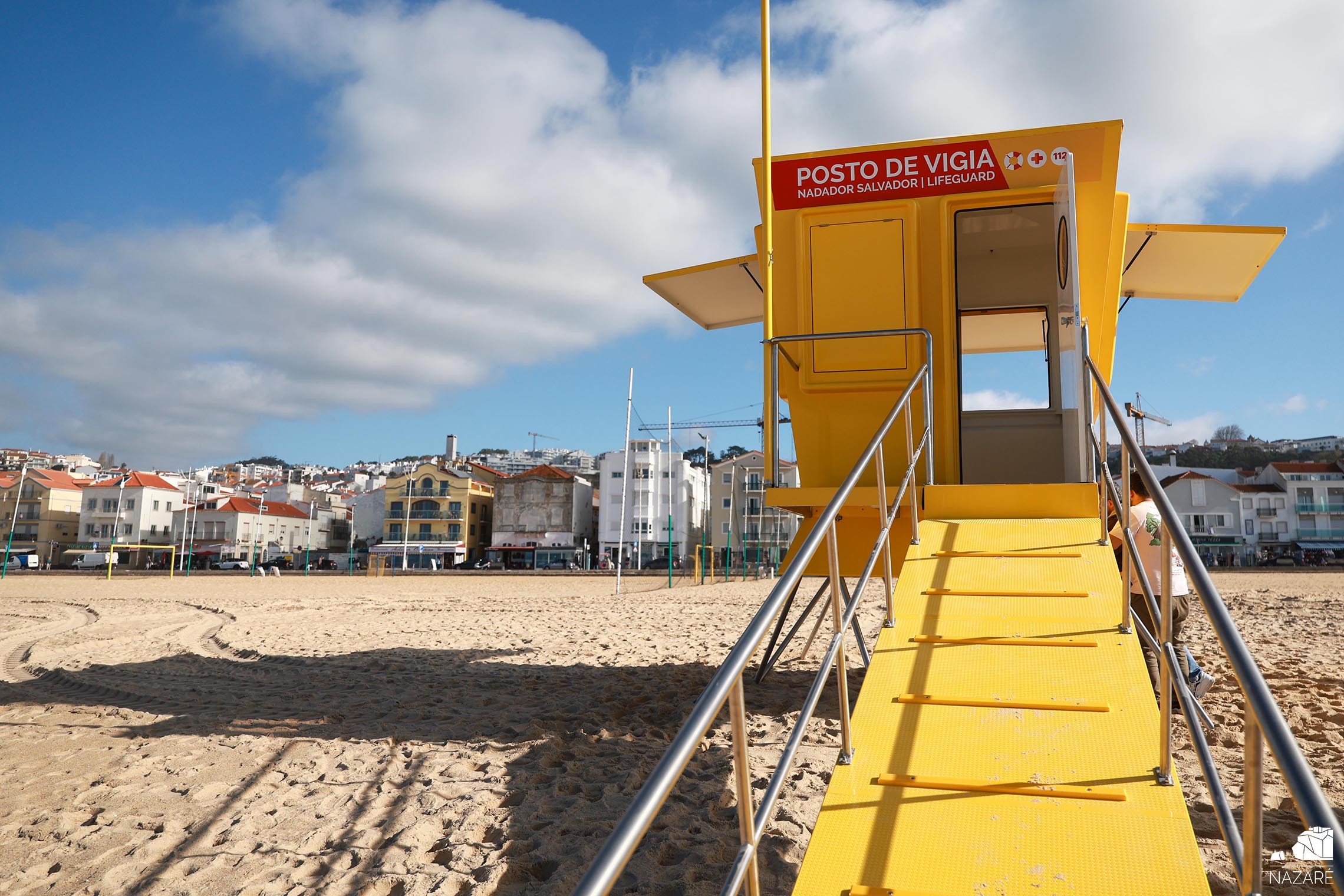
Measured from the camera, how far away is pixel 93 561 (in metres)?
65.6

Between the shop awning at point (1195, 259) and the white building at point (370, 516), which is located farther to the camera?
the white building at point (370, 516)

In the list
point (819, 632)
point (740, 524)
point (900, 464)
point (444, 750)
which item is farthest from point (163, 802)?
point (740, 524)

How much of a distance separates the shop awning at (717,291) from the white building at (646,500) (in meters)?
55.4

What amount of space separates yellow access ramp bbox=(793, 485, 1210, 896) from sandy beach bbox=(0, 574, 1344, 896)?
4.13ft

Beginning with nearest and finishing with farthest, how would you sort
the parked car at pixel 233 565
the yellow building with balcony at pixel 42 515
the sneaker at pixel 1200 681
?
the sneaker at pixel 1200 681 < the parked car at pixel 233 565 < the yellow building with balcony at pixel 42 515

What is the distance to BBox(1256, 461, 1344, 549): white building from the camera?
63812 mm

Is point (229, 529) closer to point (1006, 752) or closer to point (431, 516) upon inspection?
point (431, 516)

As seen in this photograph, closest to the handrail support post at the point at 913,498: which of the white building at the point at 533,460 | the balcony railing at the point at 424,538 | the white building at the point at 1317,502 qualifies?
the balcony railing at the point at 424,538

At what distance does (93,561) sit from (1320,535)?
98.5m

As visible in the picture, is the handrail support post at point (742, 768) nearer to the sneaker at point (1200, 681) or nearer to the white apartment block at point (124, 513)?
the sneaker at point (1200, 681)

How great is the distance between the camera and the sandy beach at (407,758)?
12.8 feet

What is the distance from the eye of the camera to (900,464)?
5312 millimetres

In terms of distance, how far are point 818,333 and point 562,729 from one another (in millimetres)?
3543

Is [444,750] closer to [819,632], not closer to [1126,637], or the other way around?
[1126,637]
